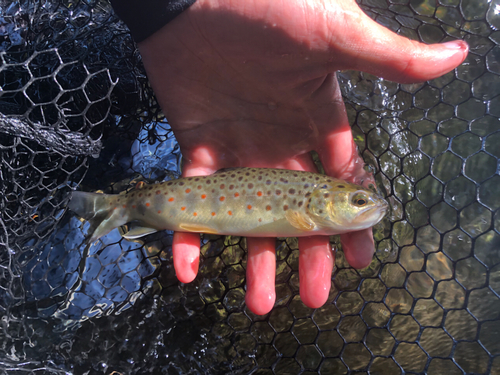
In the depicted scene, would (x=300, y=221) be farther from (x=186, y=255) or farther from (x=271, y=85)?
(x=271, y=85)

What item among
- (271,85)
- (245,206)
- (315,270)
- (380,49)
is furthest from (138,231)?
(380,49)

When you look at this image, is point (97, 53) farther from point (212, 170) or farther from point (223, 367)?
point (223, 367)

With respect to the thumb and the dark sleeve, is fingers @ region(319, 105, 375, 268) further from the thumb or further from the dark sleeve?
the dark sleeve

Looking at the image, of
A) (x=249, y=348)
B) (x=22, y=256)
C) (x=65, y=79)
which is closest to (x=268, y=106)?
(x=65, y=79)

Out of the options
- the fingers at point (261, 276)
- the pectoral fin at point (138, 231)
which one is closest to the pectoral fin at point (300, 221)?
the fingers at point (261, 276)

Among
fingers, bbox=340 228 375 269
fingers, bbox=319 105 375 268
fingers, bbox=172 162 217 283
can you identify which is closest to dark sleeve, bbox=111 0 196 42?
fingers, bbox=319 105 375 268

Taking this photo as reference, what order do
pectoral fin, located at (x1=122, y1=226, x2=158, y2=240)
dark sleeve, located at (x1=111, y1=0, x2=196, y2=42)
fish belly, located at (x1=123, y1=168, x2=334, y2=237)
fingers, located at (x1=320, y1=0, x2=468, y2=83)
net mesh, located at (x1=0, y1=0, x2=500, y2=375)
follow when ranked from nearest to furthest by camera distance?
fingers, located at (x1=320, y1=0, x2=468, y2=83) → dark sleeve, located at (x1=111, y1=0, x2=196, y2=42) → fish belly, located at (x1=123, y1=168, x2=334, y2=237) → pectoral fin, located at (x1=122, y1=226, x2=158, y2=240) → net mesh, located at (x1=0, y1=0, x2=500, y2=375)

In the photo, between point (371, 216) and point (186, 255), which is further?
point (186, 255)
